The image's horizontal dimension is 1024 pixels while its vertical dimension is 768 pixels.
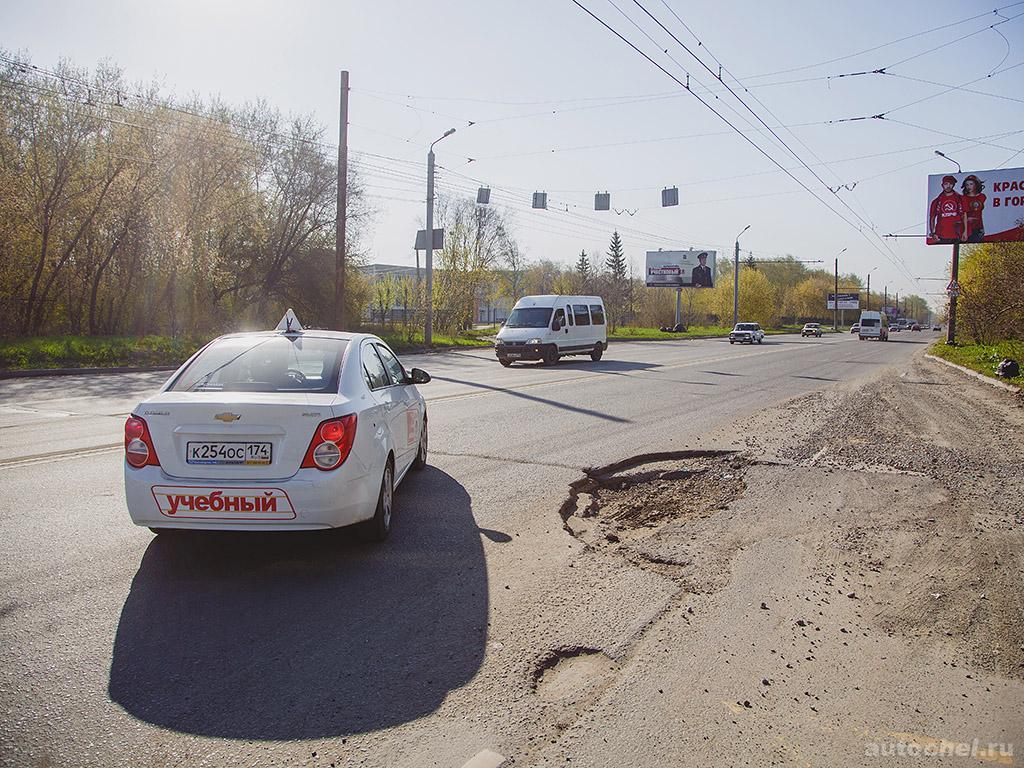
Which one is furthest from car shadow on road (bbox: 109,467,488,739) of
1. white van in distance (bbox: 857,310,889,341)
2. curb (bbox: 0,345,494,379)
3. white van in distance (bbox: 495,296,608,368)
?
white van in distance (bbox: 857,310,889,341)

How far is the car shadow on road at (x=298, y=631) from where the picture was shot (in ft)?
10.0

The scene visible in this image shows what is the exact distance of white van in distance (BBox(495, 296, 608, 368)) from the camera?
24.8 meters

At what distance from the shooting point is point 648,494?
709 centimetres

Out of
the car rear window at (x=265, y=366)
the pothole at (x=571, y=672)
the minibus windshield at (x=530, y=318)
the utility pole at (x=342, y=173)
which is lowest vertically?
the pothole at (x=571, y=672)

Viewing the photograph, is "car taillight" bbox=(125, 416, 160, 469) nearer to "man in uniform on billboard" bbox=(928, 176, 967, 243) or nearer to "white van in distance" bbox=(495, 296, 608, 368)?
"white van in distance" bbox=(495, 296, 608, 368)

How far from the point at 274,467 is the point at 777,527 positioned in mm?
3773

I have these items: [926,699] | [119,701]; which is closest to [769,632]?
[926,699]

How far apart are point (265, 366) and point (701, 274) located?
77.1m

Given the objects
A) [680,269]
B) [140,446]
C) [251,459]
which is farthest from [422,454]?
[680,269]

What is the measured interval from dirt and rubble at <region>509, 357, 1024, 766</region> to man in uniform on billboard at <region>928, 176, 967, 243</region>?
31.0 metres

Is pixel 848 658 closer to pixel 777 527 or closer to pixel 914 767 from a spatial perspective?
pixel 914 767

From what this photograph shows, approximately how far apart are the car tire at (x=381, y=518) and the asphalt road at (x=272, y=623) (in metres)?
0.11

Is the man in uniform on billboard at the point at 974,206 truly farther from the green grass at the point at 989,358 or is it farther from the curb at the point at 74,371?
the curb at the point at 74,371

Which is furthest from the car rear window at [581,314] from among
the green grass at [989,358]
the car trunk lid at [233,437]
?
the car trunk lid at [233,437]
